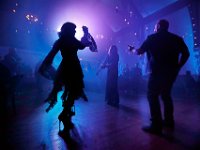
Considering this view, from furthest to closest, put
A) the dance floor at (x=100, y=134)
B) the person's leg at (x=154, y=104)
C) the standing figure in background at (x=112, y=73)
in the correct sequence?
the standing figure in background at (x=112, y=73)
the person's leg at (x=154, y=104)
the dance floor at (x=100, y=134)

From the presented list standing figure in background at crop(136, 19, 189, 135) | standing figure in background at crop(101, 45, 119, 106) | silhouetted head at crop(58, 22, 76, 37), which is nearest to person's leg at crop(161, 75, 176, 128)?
standing figure in background at crop(136, 19, 189, 135)

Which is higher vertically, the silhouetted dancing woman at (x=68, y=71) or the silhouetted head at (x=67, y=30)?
the silhouetted head at (x=67, y=30)

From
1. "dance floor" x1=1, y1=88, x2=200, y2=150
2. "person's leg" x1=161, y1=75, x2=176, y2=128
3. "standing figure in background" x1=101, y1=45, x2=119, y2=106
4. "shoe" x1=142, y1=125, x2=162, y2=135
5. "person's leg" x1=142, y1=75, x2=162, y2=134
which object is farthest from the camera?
"standing figure in background" x1=101, y1=45, x2=119, y2=106

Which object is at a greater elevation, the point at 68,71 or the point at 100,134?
the point at 68,71

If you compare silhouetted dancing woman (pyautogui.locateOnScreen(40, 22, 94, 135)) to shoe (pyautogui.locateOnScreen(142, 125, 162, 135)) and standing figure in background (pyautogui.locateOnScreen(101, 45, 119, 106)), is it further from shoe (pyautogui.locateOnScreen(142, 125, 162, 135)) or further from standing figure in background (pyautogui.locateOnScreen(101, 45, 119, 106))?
standing figure in background (pyautogui.locateOnScreen(101, 45, 119, 106))

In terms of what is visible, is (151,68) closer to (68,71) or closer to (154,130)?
(154,130)

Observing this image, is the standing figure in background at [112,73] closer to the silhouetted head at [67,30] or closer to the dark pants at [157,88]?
the dark pants at [157,88]

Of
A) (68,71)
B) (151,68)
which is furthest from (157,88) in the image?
(68,71)

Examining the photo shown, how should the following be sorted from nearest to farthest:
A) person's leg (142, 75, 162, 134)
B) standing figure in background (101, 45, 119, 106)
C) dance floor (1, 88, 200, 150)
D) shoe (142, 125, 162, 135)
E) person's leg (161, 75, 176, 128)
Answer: dance floor (1, 88, 200, 150)
shoe (142, 125, 162, 135)
person's leg (142, 75, 162, 134)
person's leg (161, 75, 176, 128)
standing figure in background (101, 45, 119, 106)

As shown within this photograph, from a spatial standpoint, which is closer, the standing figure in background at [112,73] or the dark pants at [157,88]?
the dark pants at [157,88]

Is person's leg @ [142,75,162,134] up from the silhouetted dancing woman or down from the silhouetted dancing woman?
down

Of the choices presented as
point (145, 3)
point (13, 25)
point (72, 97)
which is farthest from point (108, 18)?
point (72, 97)

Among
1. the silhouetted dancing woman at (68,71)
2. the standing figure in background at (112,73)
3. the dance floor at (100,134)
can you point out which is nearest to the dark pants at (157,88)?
the dance floor at (100,134)

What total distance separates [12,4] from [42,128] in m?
16.5
